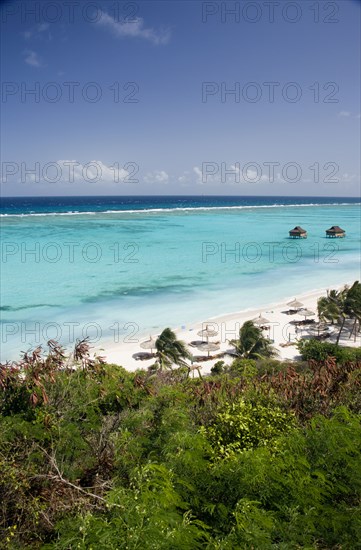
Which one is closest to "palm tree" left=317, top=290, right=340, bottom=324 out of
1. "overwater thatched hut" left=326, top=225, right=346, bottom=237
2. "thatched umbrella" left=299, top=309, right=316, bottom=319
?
"thatched umbrella" left=299, top=309, right=316, bottom=319

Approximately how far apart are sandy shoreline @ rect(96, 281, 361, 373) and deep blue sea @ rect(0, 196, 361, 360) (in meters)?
0.98

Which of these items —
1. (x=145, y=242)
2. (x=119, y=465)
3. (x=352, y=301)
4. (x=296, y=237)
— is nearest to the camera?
(x=119, y=465)

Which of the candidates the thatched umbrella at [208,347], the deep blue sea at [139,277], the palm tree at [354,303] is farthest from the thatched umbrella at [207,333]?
the palm tree at [354,303]

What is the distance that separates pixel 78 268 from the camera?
37562 mm

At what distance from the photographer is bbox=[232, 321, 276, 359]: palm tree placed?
16.7 m

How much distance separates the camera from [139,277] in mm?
33875

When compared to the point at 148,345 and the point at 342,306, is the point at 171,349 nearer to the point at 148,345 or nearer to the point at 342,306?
the point at 148,345

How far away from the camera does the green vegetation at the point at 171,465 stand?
3760 mm

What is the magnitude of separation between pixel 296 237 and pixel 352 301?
4035cm

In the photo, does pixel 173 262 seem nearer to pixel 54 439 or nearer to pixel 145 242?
pixel 145 242

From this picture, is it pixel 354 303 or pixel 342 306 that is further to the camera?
pixel 342 306

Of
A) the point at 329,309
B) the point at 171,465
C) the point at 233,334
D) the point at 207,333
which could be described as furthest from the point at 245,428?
the point at 329,309

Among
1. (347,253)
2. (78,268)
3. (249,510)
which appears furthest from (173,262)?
(249,510)

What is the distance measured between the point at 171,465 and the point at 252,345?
1222 centimetres
